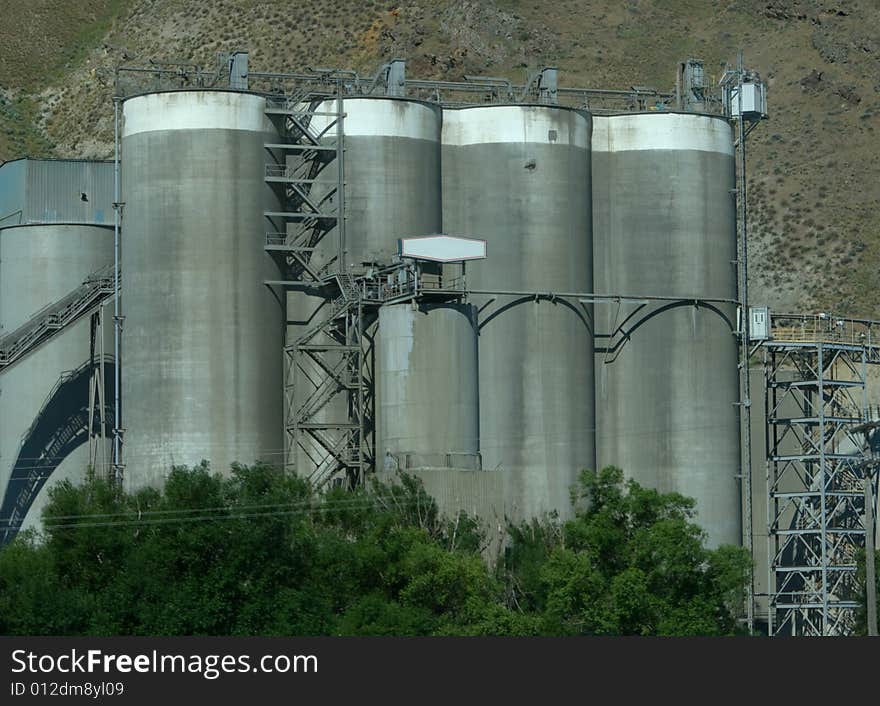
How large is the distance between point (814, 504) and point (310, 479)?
78.4ft

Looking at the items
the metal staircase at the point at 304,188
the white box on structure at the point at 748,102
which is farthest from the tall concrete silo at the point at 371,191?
the white box on structure at the point at 748,102

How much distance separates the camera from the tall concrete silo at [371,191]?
93.6 m

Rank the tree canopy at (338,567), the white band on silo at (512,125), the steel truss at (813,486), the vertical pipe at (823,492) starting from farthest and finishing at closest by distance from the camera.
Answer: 1. the white band on silo at (512,125)
2. the steel truss at (813,486)
3. the vertical pipe at (823,492)
4. the tree canopy at (338,567)

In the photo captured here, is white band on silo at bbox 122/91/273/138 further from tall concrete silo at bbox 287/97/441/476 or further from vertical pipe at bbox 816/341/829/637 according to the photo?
vertical pipe at bbox 816/341/829/637

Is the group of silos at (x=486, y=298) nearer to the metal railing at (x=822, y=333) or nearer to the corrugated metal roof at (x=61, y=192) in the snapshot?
the metal railing at (x=822, y=333)

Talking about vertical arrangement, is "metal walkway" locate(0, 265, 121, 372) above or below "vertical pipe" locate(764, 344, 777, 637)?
above

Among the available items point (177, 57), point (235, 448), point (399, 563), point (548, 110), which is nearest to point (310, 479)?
point (235, 448)

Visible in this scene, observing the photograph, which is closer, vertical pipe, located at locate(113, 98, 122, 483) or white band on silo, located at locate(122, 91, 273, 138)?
white band on silo, located at locate(122, 91, 273, 138)

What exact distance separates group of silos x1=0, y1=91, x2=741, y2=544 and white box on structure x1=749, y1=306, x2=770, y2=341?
3.63 feet

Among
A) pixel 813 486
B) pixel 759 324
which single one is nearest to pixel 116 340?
pixel 759 324

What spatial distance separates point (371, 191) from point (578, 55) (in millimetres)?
70973

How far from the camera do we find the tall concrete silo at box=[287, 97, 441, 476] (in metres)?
93.6

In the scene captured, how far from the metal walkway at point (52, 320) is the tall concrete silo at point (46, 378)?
46cm

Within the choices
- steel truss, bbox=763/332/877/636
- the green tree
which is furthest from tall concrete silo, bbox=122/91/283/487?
steel truss, bbox=763/332/877/636
